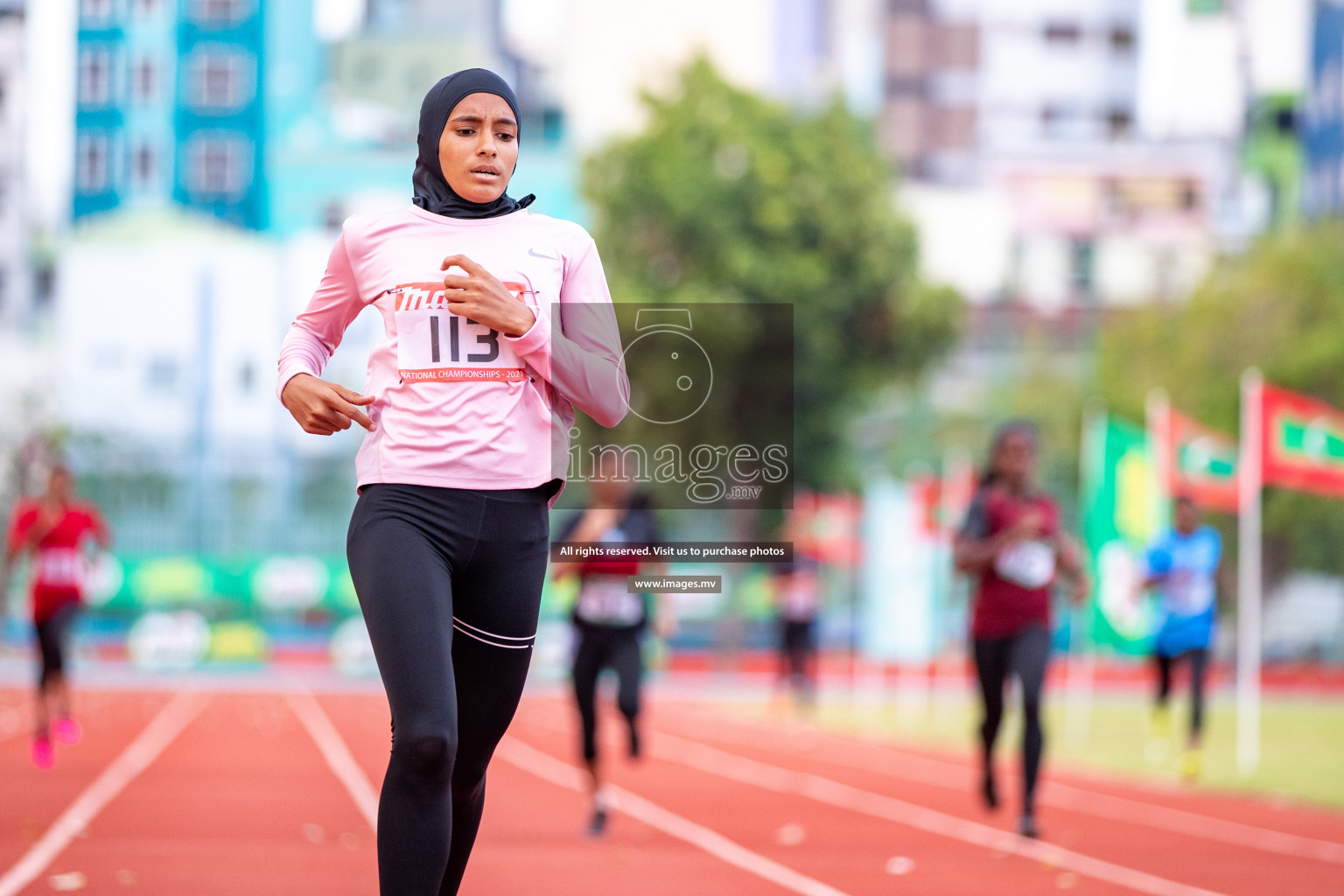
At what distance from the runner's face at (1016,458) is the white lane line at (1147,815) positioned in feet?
7.18

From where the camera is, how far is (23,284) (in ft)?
199

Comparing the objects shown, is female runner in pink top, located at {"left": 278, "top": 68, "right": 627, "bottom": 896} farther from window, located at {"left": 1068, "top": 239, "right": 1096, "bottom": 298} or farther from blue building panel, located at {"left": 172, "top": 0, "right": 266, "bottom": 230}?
window, located at {"left": 1068, "top": 239, "right": 1096, "bottom": 298}

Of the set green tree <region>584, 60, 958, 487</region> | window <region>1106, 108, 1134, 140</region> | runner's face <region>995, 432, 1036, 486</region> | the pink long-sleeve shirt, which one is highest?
window <region>1106, 108, 1134, 140</region>

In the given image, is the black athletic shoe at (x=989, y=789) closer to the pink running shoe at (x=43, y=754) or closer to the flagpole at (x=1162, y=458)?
the pink running shoe at (x=43, y=754)

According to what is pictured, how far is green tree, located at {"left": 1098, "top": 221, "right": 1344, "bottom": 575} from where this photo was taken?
40406mm

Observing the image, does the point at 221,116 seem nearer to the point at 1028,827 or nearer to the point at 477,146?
the point at 1028,827

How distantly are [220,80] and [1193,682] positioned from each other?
37575mm

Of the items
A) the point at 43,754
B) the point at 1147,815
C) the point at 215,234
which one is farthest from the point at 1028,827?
the point at 215,234

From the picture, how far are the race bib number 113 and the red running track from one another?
3749 millimetres

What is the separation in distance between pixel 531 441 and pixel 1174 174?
68429 millimetres

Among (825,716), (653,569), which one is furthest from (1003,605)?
(825,716)

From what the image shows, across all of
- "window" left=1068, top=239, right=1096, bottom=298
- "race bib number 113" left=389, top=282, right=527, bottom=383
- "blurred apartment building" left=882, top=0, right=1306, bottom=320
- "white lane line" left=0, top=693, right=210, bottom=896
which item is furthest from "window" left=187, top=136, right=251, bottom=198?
"race bib number 113" left=389, top=282, right=527, bottom=383

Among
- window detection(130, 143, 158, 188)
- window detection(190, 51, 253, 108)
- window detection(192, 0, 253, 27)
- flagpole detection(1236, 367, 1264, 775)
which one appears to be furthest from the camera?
window detection(130, 143, 158, 188)

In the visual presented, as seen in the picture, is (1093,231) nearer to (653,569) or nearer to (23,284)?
(23,284)
